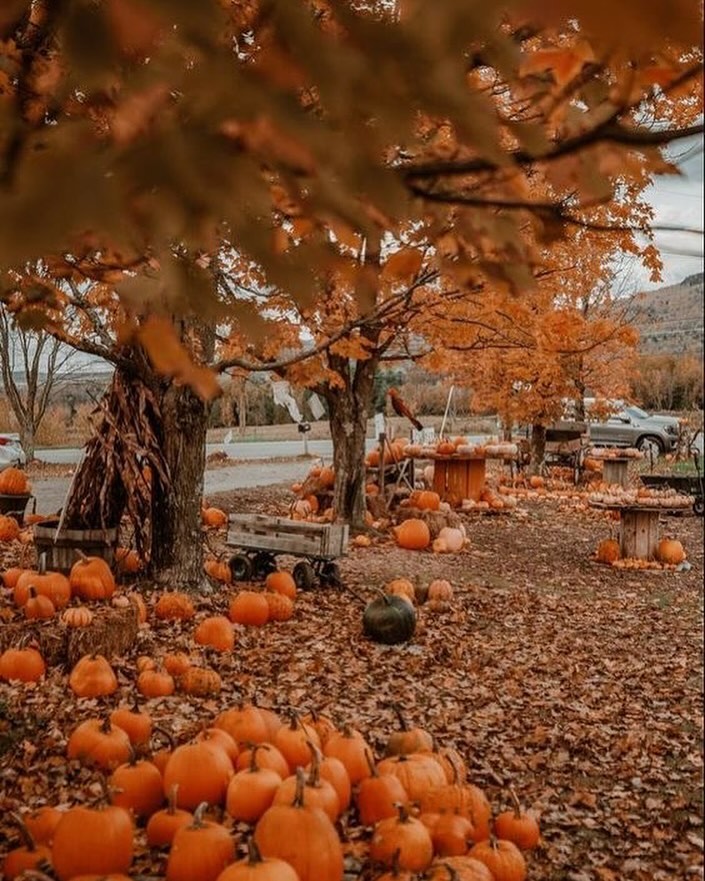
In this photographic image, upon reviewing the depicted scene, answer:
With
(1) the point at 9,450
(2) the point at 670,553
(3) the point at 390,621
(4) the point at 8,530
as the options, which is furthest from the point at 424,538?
(1) the point at 9,450

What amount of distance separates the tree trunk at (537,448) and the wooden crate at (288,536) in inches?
452

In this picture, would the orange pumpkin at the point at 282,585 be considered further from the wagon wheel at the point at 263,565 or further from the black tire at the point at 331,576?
the black tire at the point at 331,576

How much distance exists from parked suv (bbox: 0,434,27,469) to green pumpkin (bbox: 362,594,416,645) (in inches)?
321

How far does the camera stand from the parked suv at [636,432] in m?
25.6

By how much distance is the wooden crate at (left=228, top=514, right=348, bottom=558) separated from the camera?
7797mm

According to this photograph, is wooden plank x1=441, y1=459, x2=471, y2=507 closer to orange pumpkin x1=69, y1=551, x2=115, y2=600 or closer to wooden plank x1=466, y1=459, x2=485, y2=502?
wooden plank x1=466, y1=459, x2=485, y2=502

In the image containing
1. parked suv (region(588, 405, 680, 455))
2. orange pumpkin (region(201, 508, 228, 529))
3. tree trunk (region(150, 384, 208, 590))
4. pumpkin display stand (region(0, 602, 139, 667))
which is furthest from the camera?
parked suv (region(588, 405, 680, 455))

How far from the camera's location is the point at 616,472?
17734mm

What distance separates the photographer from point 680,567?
34.1 feet

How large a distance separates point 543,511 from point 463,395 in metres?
16.4

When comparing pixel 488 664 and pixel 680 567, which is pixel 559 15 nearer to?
pixel 488 664

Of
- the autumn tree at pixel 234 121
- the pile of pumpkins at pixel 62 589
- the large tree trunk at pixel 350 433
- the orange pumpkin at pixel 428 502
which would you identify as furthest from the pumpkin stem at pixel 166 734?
the orange pumpkin at pixel 428 502

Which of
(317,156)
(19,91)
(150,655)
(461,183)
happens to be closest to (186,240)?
(317,156)

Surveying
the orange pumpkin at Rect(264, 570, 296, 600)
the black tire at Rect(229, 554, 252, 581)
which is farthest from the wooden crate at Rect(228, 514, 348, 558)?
the orange pumpkin at Rect(264, 570, 296, 600)
